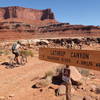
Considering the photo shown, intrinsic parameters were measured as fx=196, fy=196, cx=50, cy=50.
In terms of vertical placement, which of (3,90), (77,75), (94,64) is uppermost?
(94,64)

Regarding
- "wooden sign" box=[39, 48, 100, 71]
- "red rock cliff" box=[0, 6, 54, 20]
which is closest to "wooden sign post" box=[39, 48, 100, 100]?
"wooden sign" box=[39, 48, 100, 71]

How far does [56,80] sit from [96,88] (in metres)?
1.69

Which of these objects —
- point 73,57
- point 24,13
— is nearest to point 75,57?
point 73,57

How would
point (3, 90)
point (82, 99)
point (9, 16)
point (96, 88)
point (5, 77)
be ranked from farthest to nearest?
point (9, 16) < point (5, 77) < point (3, 90) < point (96, 88) < point (82, 99)

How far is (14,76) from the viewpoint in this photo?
31.1 ft

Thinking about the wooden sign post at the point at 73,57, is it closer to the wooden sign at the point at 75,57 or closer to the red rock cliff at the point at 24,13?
the wooden sign at the point at 75,57

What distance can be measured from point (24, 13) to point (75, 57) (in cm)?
14000

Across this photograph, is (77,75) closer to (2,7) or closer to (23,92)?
(23,92)

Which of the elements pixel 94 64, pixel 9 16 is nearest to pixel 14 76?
pixel 94 64

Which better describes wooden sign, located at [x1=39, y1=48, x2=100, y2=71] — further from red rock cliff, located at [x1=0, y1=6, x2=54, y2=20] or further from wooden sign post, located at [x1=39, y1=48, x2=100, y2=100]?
red rock cliff, located at [x1=0, y1=6, x2=54, y2=20]

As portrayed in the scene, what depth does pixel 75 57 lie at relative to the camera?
418 centimetres

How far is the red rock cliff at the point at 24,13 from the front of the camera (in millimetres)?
133125

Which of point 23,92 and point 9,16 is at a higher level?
point 9,16

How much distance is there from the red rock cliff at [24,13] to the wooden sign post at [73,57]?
13123 centimetres
